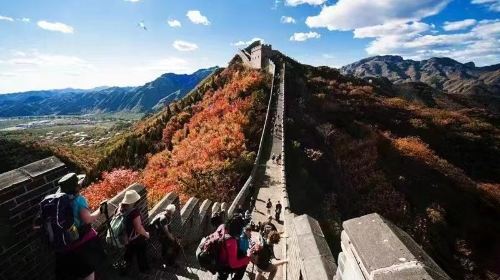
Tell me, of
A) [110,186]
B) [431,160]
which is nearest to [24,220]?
[110,186]

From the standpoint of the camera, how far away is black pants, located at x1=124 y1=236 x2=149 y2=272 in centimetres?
675

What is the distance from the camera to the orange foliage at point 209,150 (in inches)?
903

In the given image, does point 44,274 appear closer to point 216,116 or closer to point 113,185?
point 113,185

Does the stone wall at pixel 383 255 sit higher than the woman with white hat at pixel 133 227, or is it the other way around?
the stone wall at pixel 383 255

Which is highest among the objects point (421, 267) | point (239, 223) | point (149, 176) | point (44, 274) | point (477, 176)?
point (421, 267)

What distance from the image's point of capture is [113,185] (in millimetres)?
33344

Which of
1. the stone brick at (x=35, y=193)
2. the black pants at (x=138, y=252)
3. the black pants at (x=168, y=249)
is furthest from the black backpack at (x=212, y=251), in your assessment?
the stone brick at (x=35, y=193)

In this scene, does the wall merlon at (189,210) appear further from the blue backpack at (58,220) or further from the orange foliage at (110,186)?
the orange foliage at (110,186)

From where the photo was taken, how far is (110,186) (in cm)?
3281

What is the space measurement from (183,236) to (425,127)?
142ft

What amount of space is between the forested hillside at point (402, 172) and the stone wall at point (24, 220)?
13619mm

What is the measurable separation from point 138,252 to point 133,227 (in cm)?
70

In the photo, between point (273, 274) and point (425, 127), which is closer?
point (273, 274)

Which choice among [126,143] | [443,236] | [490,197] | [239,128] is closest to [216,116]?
[239,128]
